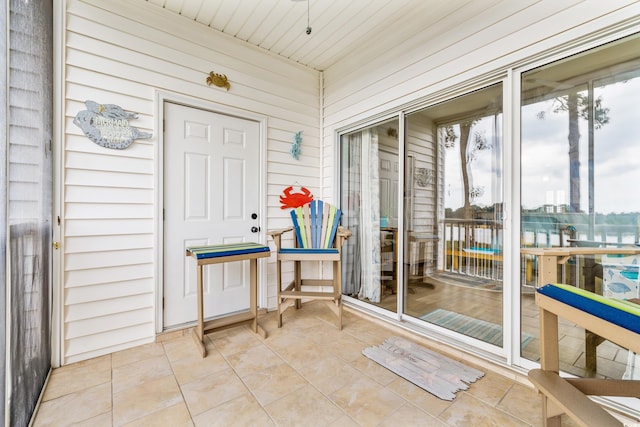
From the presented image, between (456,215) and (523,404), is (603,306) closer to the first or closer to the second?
(523,404)

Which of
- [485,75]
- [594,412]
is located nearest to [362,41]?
[485,75]

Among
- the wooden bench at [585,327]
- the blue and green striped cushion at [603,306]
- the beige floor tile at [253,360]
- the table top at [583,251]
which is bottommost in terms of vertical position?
the beige floor tile at [253,360]

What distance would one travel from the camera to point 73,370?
188 cm

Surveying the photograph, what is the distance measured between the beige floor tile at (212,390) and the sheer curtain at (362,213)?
1.61 m

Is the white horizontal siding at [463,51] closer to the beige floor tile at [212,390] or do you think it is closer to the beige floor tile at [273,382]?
the beige floor tile at [273,382]

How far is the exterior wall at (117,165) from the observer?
1.97 metres

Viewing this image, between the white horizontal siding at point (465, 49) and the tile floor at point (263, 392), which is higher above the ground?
the white horizontal siding at point (465, 49)

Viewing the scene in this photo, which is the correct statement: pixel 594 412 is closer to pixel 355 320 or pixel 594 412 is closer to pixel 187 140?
pixel 355 320

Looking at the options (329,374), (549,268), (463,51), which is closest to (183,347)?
(329,374)

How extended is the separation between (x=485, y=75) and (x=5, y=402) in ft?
10.0

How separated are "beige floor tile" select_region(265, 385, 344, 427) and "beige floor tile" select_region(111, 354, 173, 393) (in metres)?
0.85

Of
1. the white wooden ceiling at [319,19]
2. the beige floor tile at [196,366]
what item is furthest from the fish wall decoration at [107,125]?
the beige floor tile at [196,366]

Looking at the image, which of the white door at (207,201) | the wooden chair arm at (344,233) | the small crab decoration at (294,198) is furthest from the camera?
the small crab decoration at (294,198)

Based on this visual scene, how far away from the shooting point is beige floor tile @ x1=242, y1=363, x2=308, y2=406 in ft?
5.29
